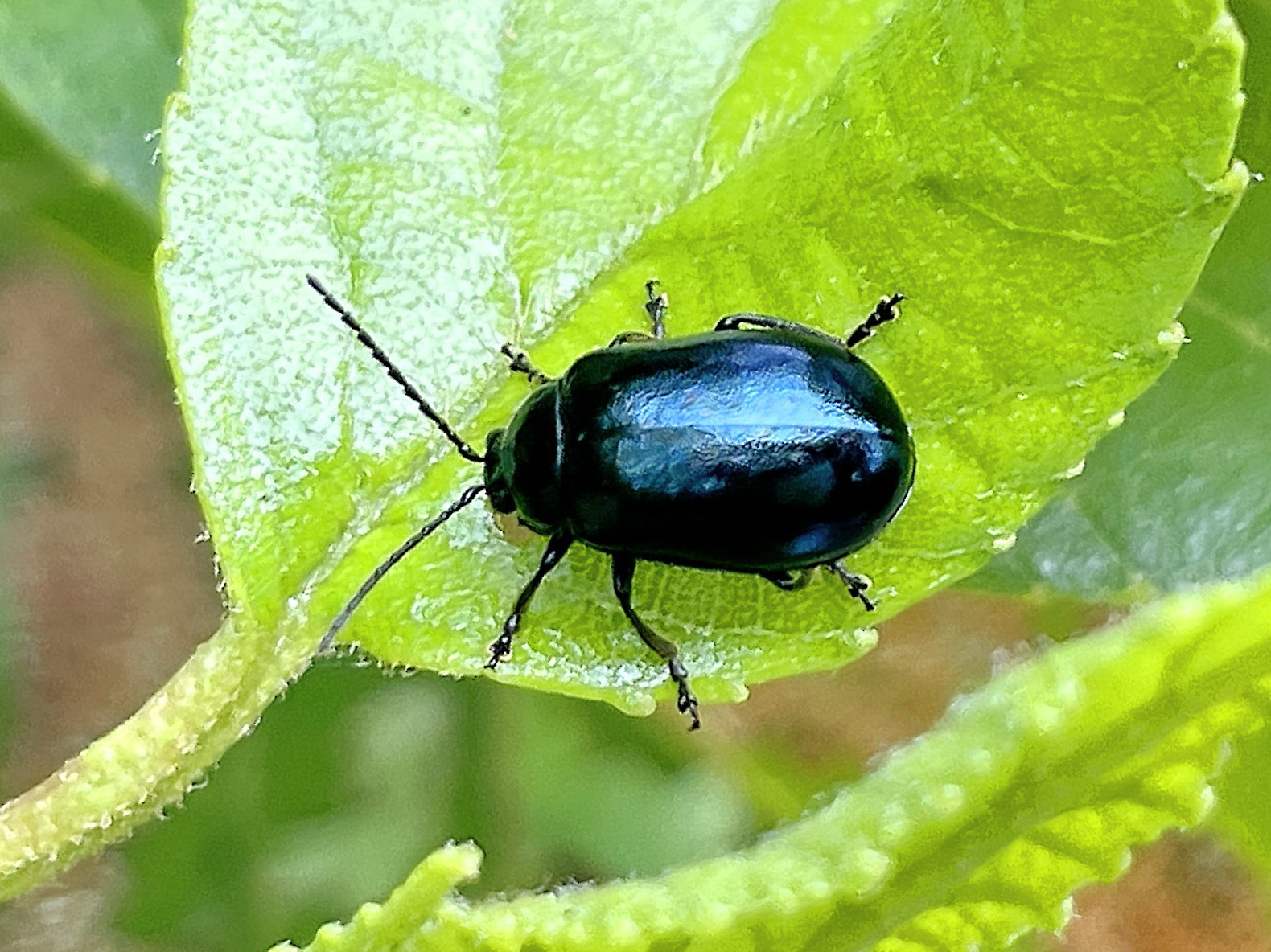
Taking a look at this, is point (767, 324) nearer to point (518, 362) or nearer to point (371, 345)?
point (518, 362)

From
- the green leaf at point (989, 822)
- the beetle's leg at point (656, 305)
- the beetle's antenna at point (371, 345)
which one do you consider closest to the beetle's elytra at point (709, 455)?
the beetle's leg at point (656, 305)

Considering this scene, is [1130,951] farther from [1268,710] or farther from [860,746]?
[1268,710]

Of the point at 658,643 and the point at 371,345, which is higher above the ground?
the point at 371,345

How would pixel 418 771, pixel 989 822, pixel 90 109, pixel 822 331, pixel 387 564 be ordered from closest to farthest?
pixel 989 822 → pixel 387 564 → pixel 822 331 → pixel 90 109 → pixel 418 771

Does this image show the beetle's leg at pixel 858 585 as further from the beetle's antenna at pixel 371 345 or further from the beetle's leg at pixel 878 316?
the beetle's antenna at pixel 371 345

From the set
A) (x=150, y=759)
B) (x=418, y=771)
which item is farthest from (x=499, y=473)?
(x=418, y=771)

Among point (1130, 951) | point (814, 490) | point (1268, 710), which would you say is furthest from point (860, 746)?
point (1268, 710)

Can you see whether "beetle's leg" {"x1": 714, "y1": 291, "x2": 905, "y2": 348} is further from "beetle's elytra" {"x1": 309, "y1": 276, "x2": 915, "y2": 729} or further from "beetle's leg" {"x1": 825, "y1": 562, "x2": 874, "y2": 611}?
"beetle's leg" {"x1": 825, "y1": 562, "x2": 874, "y2": 611}
